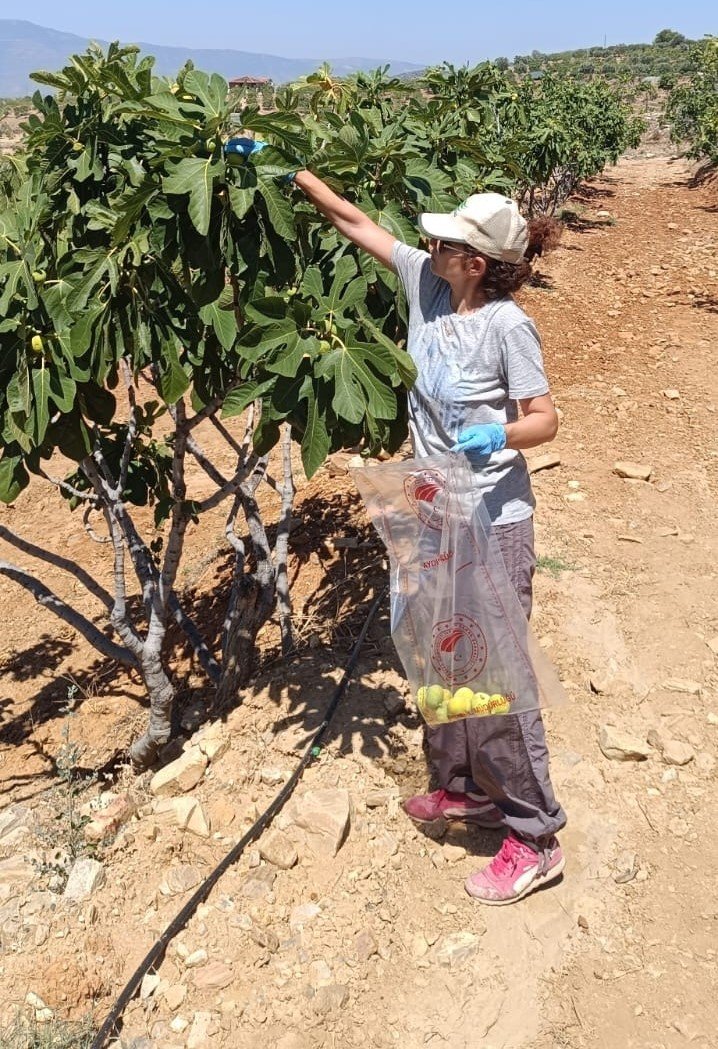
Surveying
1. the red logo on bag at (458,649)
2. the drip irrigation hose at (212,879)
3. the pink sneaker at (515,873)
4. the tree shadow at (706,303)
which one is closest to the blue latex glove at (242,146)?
the red logo on bag at (458,649)

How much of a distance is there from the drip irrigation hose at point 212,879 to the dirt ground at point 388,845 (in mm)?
35

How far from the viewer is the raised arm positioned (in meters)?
2.11

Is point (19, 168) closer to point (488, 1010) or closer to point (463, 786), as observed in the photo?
point (463, 786)

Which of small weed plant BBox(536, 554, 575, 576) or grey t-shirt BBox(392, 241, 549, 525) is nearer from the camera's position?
grey t-shirt BBox(392, 241, 549, 525)

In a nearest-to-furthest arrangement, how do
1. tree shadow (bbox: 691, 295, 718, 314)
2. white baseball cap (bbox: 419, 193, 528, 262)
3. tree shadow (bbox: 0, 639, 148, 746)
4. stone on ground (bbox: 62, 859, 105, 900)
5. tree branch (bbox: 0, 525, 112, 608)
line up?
1. white baseball cap (bbox: 419, 193, 528, 262)
2. stone on ground (bbox: 62, 859, 105, 900)
3. tree branch (bbox: 0, 525, 112, 608)
4. tree shadow (bbox: 0, 639, 148, 746)
5. tree shadow (bbox: 691, 295, 718, 314)

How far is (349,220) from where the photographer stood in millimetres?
2152

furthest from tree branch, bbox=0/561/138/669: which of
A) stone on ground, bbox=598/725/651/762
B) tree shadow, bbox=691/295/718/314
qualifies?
tree shadow, bbox=691/295/718/314

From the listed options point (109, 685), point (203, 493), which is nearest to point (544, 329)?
point (203, 493)

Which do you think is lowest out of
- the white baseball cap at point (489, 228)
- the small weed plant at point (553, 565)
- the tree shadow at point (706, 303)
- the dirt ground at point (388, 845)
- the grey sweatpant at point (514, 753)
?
the dirt ground at point (388, 845)

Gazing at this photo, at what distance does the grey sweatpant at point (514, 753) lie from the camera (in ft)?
7.07

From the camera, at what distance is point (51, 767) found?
133 inches

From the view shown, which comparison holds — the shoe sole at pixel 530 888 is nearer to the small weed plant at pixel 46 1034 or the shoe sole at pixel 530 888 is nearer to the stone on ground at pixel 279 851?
the stone on ground at pixel 279 851

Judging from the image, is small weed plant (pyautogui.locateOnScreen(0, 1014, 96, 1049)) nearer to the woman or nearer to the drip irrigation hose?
the drip irrigation hose

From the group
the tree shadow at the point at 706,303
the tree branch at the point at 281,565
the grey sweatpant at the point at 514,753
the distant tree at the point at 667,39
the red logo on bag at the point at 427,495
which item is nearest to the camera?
the red logo on bag at the point at 427,495
